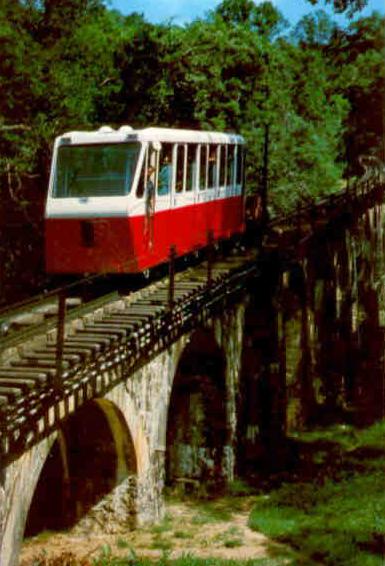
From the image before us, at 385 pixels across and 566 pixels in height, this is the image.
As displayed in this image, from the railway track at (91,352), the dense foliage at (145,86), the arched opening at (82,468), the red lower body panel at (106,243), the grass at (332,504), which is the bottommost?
the grass at (332,504)

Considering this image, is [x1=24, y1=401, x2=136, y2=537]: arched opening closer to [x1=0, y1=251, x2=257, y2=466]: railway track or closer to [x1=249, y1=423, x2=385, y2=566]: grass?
[x1=0, y1=251, x2=257, y2=466]: railway track

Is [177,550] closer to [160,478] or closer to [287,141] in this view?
[160,478]

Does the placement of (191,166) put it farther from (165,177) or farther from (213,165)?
(213,165)

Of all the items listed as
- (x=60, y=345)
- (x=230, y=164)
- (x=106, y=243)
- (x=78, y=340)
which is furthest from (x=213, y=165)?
(x=60, y=345)

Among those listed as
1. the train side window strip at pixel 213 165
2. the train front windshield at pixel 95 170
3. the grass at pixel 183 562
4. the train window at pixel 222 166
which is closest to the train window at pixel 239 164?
the train window at pixel 222 166

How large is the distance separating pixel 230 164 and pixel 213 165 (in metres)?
1.79

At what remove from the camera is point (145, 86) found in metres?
25.2

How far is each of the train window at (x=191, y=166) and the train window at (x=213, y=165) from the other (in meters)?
1.34

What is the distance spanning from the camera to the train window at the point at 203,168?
56.7 ft

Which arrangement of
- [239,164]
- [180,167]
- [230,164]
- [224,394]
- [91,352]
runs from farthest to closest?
[239,164] < [230,164] < [224,394] < [180,167] < [91,352]

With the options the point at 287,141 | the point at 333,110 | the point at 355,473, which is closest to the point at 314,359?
the point at 355,473

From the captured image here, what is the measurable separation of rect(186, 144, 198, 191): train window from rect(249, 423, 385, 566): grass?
21.8 ft

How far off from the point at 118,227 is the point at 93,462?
3.99 m

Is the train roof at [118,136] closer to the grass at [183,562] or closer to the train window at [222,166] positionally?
the train window at [222,166]
